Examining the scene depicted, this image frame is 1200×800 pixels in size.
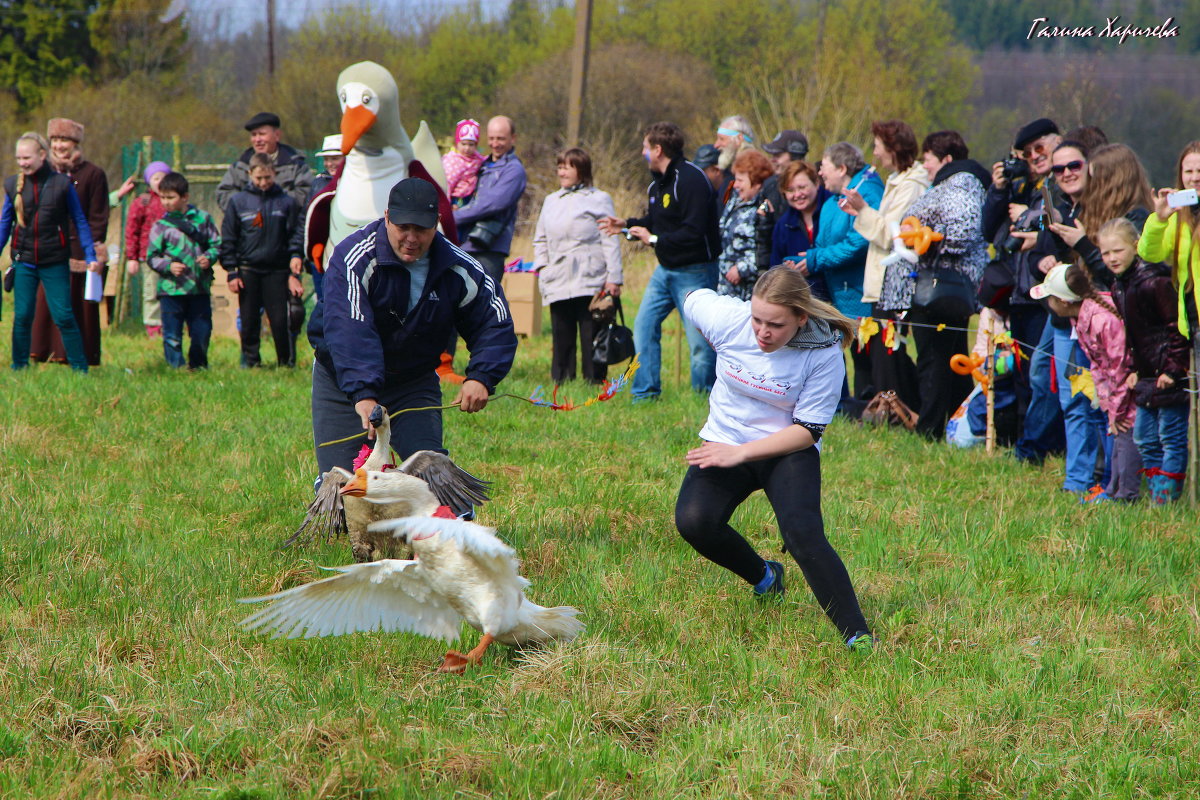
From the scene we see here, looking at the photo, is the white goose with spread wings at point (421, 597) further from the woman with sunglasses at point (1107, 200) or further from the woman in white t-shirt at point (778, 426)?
the woman with sunglasses at point (1107, 200)

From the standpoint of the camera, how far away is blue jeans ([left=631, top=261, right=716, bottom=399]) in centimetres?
962

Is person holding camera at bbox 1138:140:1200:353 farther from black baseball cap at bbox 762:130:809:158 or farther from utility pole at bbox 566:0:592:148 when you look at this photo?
utility pole at bbox 566:0:592:148

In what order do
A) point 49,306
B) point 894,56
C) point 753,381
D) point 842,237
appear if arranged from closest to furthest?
point 753,381
point 842,237
point 49,306
point 894,56

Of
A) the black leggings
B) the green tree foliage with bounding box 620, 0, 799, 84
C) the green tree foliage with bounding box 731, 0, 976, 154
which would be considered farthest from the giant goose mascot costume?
the green tree foliage with bounding box 620, 0, 799, 84

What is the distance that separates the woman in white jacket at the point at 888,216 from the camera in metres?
8.45

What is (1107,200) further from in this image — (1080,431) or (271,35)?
(271,35)

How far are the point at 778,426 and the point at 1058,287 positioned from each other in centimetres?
334

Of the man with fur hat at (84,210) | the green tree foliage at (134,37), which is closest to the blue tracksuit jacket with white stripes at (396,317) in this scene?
the man with fur hat at (84,210)

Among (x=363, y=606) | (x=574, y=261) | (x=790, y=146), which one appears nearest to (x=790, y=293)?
(x=363, y=606)

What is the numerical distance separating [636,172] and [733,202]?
1998cm

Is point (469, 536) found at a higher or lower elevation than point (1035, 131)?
lower

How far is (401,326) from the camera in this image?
5055mm

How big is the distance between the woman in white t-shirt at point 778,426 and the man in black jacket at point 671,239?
188 inches

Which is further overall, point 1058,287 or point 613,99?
point 613,99
